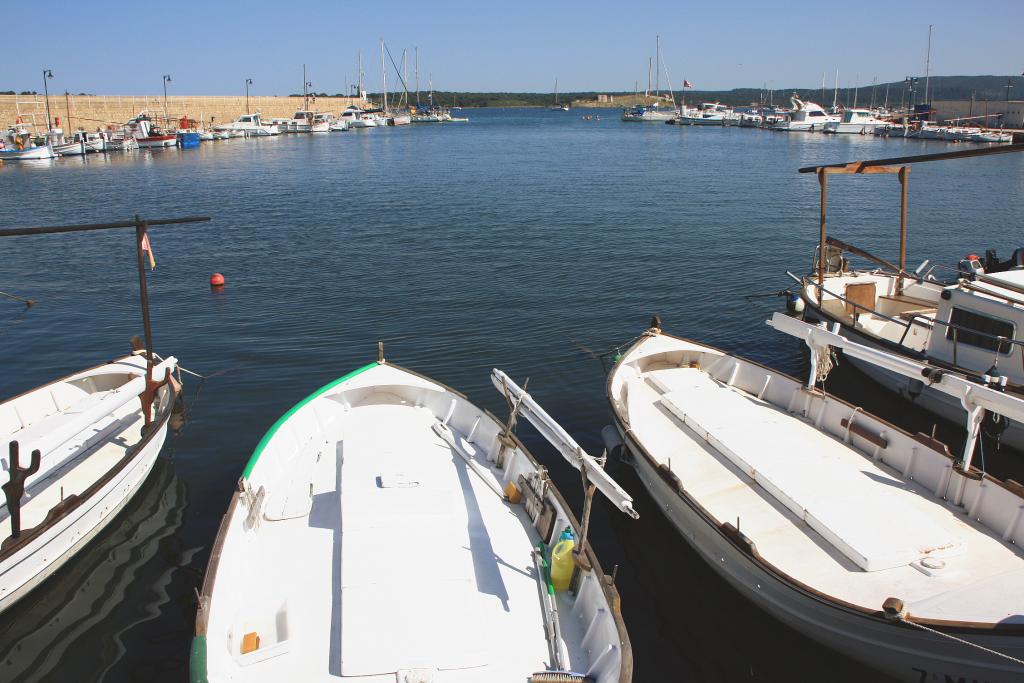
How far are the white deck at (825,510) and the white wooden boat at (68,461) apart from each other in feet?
35.8

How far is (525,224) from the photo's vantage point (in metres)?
46.2

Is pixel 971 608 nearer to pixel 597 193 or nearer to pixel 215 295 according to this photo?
pixel 215 295

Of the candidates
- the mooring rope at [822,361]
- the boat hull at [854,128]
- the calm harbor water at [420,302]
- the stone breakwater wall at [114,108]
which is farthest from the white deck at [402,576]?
the boat hull at [854,128]

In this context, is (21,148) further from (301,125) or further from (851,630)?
(851,630)

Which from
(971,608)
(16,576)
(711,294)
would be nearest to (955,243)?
(711,294)

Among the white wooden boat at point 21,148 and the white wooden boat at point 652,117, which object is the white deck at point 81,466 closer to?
the white wooden boat at point 21,148

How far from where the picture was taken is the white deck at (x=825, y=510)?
10.5m

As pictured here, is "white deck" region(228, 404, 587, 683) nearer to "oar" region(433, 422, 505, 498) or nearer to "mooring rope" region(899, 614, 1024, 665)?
"oar" region(433, 422, 505, 498)

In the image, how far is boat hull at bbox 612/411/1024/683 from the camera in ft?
30.7

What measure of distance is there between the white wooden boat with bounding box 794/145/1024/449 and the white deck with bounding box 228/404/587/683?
38.9ft

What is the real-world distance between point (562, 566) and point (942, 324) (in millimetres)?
14744

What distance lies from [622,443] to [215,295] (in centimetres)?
2151

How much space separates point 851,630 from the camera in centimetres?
1022

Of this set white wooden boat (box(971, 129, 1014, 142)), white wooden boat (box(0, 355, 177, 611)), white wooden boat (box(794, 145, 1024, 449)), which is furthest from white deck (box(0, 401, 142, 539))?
white wooden boat (box(971, 129, 1014, 142))
